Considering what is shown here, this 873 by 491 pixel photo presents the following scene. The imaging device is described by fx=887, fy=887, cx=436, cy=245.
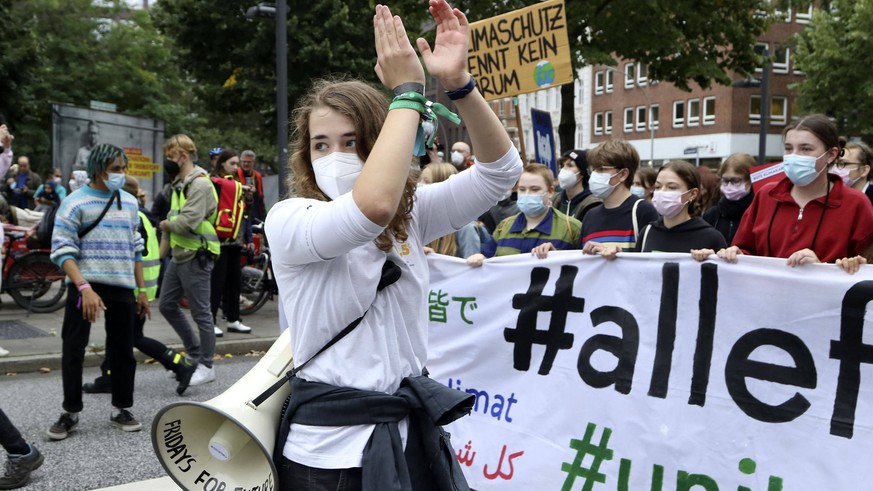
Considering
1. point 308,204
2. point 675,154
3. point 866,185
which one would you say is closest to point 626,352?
point 308,204

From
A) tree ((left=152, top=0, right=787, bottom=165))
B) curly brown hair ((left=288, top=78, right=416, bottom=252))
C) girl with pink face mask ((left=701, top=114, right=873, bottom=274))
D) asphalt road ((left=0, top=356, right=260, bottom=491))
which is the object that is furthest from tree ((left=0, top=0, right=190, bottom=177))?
curly brown hair ((left=288, top=78, right=416, bottom=252))

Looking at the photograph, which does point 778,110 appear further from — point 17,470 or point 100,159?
point 17,470

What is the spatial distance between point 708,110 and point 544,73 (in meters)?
46.1

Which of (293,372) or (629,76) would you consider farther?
(629,76)

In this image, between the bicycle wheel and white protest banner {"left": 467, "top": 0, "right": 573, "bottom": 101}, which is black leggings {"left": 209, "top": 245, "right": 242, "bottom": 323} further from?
white protest banner {"left": 467, "top": 0, "right": 573, "bottom": 101}

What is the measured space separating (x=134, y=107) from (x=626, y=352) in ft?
112

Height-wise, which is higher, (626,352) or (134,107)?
(134,107)

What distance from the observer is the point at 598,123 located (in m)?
62.3

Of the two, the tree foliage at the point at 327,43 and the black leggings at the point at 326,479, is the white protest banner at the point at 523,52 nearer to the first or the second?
the black leggings at the point at 326,479

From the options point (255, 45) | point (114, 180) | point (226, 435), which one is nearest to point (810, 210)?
point (226, 435)

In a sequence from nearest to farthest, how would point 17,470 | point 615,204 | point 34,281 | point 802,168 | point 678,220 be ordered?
point 802,168
point 17,470
point 678,220
point 615,204
point 34,281

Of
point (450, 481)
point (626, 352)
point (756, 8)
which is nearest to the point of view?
Result: point (450, 481)

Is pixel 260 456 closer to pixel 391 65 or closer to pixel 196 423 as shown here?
pixel 196 423

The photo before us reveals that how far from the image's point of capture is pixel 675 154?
54812 mm
